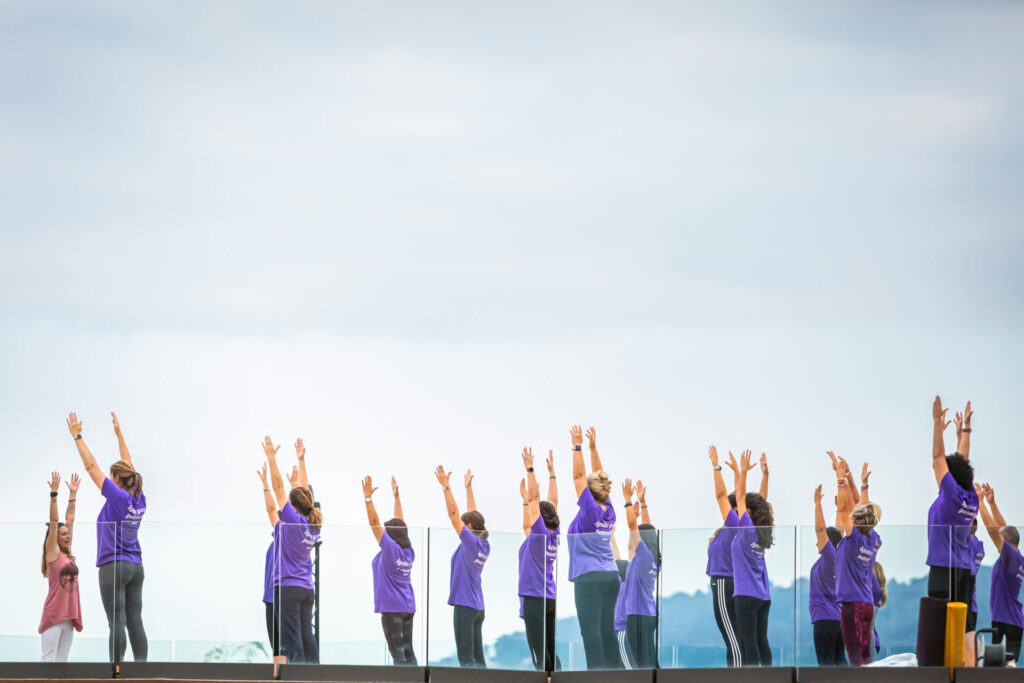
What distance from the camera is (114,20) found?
58.5 ft

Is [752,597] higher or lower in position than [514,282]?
lower

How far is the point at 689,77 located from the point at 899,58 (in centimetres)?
303

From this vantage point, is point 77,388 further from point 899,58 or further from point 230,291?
point 899,58

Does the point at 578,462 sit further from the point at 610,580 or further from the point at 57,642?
the point at 57,642

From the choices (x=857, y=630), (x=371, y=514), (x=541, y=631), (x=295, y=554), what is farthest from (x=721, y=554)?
(x=295, y=554)

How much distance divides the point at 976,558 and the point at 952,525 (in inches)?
12.2

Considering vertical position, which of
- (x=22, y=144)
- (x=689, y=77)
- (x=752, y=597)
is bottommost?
(x=752, y=597)

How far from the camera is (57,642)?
9.88m

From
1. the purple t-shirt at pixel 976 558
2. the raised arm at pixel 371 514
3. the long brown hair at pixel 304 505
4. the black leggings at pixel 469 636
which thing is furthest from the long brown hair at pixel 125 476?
the purple t-shirt at pixel 976 558

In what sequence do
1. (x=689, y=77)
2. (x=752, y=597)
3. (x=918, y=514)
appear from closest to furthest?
(x=752, y=597), (x=918, y=514), (x=689, y=77)

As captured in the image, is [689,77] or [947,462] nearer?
[947,462]

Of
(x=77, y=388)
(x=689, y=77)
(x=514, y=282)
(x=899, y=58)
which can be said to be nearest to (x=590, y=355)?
(x=514, y=282)

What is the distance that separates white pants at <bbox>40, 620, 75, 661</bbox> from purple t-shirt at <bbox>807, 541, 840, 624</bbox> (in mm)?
5902

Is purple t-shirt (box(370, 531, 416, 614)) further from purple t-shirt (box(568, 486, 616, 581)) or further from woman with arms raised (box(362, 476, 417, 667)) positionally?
purple t-shirt (box(568, 486, 616, 581))
